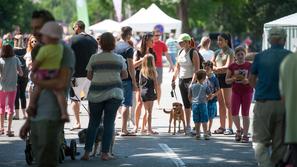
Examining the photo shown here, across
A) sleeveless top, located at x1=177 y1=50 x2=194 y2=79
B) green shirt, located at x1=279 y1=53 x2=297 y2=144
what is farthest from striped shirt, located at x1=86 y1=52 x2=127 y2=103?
green shirt, located at x1=279 y1=53 x2=297 y2=144

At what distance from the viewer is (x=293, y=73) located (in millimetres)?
8344

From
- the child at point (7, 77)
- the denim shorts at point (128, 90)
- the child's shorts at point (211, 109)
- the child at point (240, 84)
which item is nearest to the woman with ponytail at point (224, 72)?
the child's shorts at point (211, 109)

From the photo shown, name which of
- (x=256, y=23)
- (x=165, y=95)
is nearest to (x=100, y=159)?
(x=165, y=95)

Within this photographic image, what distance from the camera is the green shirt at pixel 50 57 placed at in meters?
8.18

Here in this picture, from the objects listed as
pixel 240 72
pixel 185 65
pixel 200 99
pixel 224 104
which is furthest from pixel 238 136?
pixel 185 65

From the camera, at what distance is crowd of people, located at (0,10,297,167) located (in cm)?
821

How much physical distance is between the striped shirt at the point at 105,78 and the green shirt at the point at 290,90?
3711 mm

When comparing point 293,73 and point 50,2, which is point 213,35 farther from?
point 50,2

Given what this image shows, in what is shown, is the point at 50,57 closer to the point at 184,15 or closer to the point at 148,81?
the point at 148,81

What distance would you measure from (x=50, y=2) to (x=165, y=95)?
12966cm

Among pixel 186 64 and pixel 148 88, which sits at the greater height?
pixel 186 64

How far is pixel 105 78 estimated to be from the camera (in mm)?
11727

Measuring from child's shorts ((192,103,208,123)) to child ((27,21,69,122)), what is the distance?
21.2 feet

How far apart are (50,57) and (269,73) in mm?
2756
